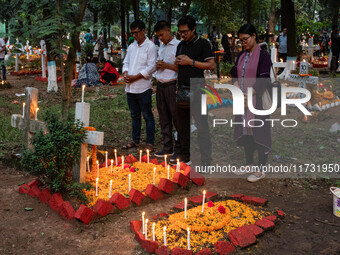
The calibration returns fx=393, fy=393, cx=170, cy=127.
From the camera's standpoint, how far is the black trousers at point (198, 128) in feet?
17.3

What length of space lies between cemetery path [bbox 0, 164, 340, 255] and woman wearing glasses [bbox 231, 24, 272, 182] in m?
0.50

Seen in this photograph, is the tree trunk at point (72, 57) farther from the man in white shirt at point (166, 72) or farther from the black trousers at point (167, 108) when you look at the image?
the black trousers at point (167, 108)

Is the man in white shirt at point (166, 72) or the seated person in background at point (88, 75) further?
the seated person in background at point (88, 75)

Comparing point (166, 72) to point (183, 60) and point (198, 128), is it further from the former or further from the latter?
point (198, 128)

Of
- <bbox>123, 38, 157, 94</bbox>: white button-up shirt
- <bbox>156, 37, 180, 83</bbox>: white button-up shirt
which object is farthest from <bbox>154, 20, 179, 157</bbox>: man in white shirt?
<bbox>123, 38, 157, 94</bbox>: white button-up shirt

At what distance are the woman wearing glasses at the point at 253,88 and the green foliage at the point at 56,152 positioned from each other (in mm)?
2095

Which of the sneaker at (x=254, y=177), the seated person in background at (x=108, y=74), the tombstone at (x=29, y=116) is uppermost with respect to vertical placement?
the seated person in background at (x=108, y=74)

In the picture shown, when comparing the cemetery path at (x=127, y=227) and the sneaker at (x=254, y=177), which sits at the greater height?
the sneaker at (x=254, y=177)

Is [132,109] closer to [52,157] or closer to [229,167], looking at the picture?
[229,167]

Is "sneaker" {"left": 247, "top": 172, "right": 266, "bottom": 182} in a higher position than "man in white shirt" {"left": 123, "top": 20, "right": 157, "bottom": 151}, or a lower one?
lower

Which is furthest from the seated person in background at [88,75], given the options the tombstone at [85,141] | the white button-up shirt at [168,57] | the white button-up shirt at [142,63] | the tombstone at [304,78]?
the tombstone at [85,141]

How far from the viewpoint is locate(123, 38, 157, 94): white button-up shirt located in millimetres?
6188

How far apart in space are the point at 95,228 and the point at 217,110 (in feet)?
21.3

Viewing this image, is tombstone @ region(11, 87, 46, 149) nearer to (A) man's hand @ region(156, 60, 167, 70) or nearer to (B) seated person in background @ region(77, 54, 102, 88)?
(A) man's hand @ region(156, 60, 167, 70)
